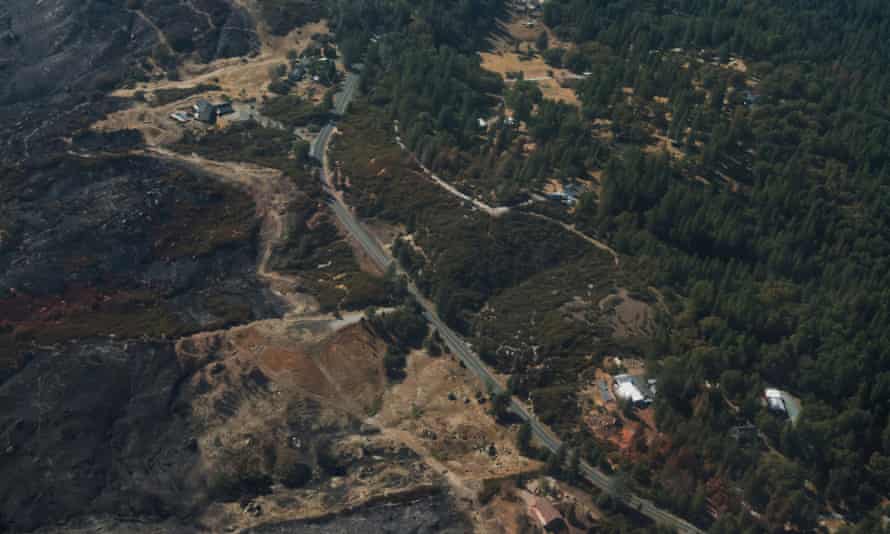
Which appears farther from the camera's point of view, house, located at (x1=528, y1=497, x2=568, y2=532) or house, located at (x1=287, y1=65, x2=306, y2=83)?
house, located at (x1=287, y1=65, x2=306, y2=83)

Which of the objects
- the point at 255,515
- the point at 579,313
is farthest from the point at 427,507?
the point at 579,313

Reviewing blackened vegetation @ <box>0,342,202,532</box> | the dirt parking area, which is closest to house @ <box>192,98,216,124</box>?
blackened vegetation @ <box>0,342,202,532</box>

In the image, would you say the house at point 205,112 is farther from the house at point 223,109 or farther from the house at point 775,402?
the house at point 775,402

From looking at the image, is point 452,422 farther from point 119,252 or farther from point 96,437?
point 119,252

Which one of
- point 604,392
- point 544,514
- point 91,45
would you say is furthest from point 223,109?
point 544,514

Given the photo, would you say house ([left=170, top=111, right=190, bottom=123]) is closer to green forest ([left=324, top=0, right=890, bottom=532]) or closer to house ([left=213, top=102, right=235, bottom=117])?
house ([left=213, top=102, right=235, bottom=117])

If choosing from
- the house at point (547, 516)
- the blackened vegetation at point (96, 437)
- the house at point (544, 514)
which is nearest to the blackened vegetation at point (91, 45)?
the blackened vegetation at point (96, 437)
